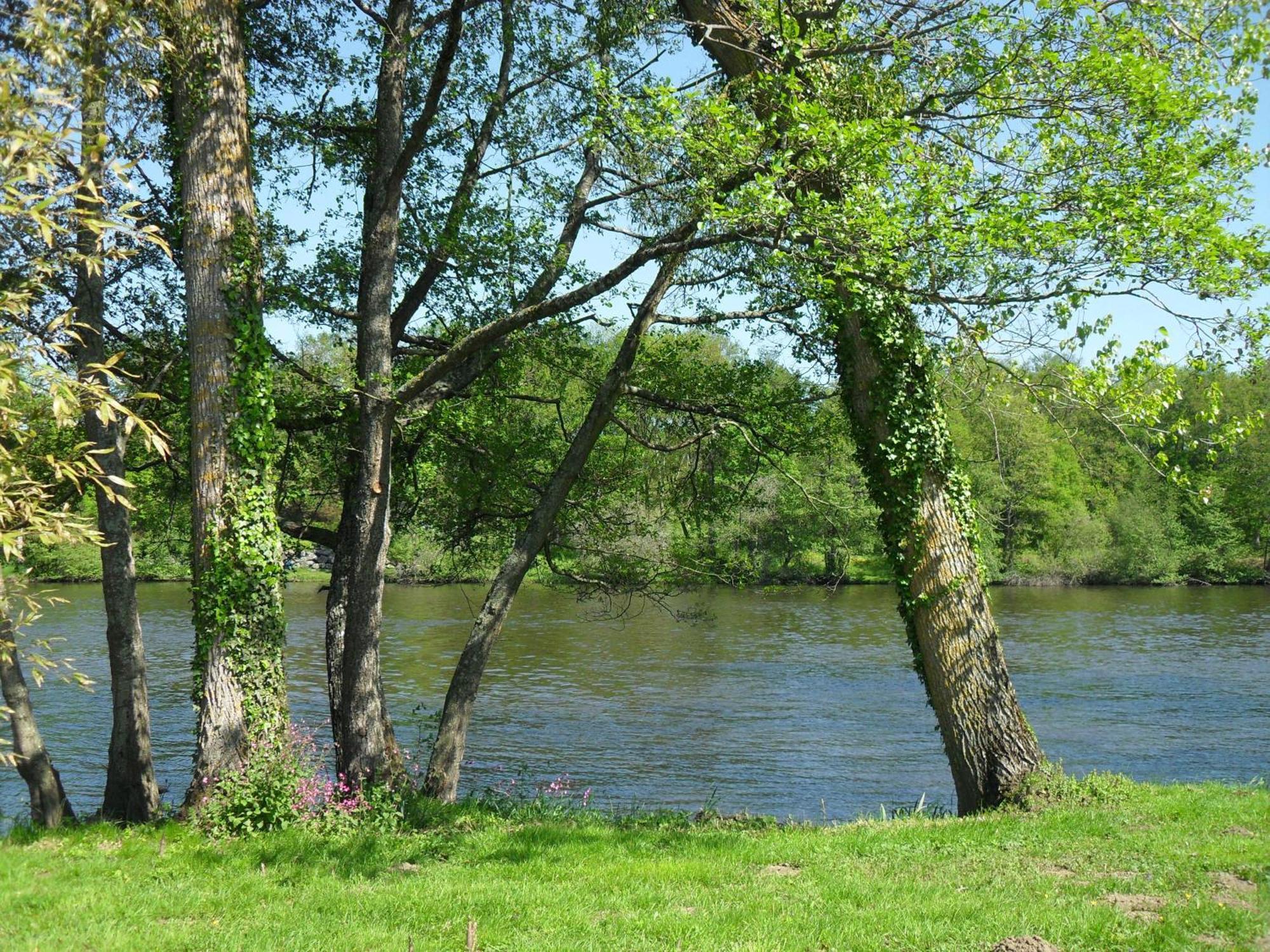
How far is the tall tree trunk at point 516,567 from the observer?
35.7 ft

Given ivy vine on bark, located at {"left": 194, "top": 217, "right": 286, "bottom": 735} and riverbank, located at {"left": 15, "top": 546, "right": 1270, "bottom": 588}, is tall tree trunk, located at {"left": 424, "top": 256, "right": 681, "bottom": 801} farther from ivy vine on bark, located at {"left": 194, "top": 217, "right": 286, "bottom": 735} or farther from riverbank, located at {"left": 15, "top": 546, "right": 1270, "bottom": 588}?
riverbank, located at {"left": 15, "top": 546, "right": 1270, "bottom": 588}

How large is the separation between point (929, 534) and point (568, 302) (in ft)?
13.4

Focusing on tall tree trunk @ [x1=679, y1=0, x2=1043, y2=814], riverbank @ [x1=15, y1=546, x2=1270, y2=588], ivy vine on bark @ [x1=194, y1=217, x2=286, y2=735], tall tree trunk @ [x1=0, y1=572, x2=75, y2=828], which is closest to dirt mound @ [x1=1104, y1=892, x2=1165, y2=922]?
tall tree trunk @ [x1=679, y1=0, x2=1043, y2=814]

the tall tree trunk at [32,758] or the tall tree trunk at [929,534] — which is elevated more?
the tall tree trunk at [929,534]

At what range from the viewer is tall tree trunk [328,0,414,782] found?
9977 millimetres

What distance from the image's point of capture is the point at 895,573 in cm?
989

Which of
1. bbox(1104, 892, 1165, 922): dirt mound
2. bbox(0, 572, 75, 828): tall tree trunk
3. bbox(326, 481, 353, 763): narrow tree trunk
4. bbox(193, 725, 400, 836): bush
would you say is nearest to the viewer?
bbox(1104, 892, 1165, 922): dirt mound

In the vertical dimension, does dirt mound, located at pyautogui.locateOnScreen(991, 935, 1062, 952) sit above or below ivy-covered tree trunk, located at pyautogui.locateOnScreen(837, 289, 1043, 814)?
below

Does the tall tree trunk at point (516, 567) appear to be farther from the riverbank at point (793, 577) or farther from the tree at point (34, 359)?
the riverbank at point (793, 577)

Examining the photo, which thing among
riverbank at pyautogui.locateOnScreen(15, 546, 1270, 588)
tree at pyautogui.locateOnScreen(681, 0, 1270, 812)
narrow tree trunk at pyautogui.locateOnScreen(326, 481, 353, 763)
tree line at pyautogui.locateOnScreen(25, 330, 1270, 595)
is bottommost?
riverbank at pyautogui.locateOnScreen(15, 546, 1270, 588)

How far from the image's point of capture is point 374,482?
33.2ft

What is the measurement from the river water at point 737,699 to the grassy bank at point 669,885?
4.09 meters

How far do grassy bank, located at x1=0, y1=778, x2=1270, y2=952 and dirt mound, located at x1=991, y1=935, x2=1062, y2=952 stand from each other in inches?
5.0

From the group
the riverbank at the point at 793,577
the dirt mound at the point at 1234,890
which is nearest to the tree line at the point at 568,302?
the dirt mound at the point at 1234,890
